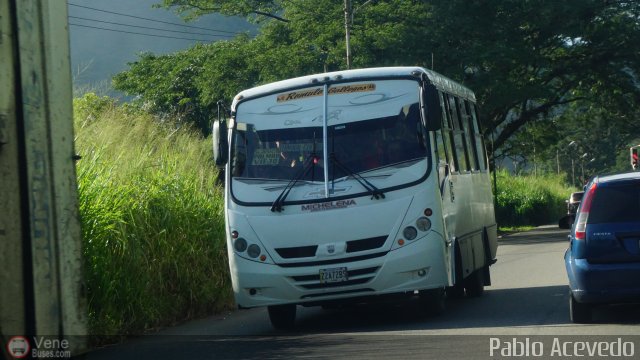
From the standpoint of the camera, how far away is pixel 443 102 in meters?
13.3

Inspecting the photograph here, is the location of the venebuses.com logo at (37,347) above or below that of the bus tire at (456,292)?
above

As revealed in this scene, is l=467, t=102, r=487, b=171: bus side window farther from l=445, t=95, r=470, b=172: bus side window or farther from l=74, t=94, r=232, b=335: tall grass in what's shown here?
l=74, t=94, r=232, b=335: tall grass

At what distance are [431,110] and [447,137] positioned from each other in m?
1.53

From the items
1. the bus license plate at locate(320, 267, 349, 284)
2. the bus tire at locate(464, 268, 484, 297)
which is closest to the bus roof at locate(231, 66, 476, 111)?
the bus license plate at locate(320, 267, 349, 284)

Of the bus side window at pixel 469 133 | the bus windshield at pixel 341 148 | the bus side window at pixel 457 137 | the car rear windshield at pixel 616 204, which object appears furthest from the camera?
the bus side window at pixel 469 133

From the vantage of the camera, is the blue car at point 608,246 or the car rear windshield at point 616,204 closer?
the blue car at point 608,246

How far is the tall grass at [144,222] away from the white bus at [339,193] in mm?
1213

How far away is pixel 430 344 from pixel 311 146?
3175 millimetres

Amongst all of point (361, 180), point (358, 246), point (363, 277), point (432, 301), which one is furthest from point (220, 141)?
point (432, 301)

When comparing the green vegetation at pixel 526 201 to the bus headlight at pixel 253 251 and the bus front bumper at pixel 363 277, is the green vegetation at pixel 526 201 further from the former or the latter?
the bus headlight at pixel 253 251

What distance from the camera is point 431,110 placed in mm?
11734

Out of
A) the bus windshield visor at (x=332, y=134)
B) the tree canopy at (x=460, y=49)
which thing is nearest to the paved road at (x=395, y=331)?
the bus windshield visor at (x=332, y=134)

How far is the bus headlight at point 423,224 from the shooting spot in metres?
11.4

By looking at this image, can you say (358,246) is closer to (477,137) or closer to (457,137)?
(457,137)
